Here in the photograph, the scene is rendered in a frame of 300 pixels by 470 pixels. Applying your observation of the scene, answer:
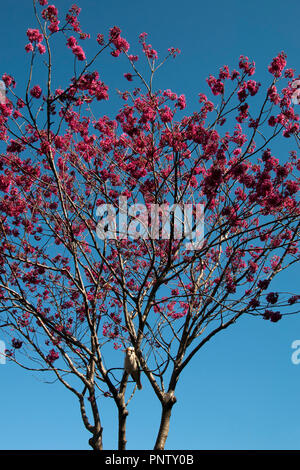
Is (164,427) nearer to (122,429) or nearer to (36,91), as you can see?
(122,429)

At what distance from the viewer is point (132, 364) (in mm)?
6480

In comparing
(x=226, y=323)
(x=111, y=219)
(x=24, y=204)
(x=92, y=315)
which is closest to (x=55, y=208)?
(x=24, y=204)

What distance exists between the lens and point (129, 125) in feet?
22.0

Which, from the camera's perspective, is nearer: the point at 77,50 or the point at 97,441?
the point at 77,50

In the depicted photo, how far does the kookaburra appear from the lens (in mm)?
6421

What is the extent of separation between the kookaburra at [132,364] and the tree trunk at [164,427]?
24.1 inches

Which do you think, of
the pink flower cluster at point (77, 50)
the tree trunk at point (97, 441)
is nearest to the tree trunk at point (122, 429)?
the tree trunk at point (97, 441)

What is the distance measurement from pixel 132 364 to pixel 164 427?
42.7 inches

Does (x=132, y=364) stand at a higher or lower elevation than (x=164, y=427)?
higher

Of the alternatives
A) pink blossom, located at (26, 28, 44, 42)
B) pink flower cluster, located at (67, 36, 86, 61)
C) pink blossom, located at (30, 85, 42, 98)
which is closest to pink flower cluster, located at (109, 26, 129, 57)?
pink flower cluster, located at (67, 36, 86, 61)

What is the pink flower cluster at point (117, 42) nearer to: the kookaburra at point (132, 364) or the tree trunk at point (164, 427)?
the kookaburra at point (132, 364)

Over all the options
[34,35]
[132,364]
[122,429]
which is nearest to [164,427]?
[122,429]

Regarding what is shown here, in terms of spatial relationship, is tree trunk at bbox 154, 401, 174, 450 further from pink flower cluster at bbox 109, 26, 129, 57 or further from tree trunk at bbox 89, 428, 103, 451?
pink flower cluster at bbox 109, 26, 129, 57
